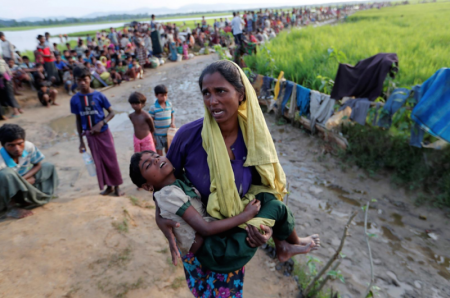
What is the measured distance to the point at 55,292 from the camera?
80.0 inches

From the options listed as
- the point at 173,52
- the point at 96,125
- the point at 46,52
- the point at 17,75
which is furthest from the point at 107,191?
the point at 173,52

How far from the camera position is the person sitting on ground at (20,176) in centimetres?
290

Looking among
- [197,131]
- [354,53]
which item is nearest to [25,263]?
[197,131]

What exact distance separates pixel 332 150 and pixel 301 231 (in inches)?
90.1

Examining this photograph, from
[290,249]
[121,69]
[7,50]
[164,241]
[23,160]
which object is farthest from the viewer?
[121,69]

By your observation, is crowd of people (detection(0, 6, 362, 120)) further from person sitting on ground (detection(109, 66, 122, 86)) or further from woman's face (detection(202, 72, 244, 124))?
woman's face (detection(202, 72, 244, 124))

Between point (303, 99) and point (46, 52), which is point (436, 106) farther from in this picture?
point (46, 52)

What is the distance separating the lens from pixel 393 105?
3898 mm

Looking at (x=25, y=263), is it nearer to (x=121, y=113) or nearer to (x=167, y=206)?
(x=167, y=206)

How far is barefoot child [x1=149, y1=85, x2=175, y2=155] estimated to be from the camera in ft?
12.5

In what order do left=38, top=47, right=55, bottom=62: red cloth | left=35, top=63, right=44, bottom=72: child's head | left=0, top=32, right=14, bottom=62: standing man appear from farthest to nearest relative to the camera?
left=38, top=47, right=55, bottom=62: red cloth → left=35, top=63, right=44, bottom=72: child's head → left=0, top=32, right=14, bottom=62: standing man

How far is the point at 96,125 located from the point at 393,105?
14.0ft

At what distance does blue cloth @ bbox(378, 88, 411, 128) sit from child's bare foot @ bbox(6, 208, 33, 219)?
16.6ft

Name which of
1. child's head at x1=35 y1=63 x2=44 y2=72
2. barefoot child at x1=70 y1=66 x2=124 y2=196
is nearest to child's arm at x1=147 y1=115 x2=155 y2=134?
Result: barefoot child at x1=70 y1=66 x2=124 y2=196
